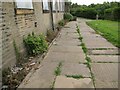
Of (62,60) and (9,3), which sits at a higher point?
(9,3)

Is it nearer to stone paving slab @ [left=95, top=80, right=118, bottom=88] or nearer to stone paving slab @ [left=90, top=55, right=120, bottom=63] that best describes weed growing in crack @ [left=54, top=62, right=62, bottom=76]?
stone paving slab @ [left=95, top=80, right=118, bottom=88]

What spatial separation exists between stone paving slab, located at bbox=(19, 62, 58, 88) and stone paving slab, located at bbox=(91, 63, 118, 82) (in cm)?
94

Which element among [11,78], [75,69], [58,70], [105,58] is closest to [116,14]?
[105,58]

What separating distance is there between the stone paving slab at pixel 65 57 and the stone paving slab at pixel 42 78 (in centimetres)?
69

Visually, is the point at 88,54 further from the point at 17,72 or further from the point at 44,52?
the point at 17,72

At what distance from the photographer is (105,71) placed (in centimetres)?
538

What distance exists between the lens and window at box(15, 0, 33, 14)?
630 cm

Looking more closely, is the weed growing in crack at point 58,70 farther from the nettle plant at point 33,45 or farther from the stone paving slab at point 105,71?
the nettle plant at point 33,45

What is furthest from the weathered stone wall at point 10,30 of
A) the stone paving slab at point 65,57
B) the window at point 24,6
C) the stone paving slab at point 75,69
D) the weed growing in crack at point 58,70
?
the stone paving slab at point 75,69

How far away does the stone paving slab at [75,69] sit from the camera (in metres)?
5.21

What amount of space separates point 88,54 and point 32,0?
281 centimetres

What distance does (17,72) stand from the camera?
5.35 m

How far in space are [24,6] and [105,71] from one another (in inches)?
124

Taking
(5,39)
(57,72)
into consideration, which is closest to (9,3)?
(5,39)
